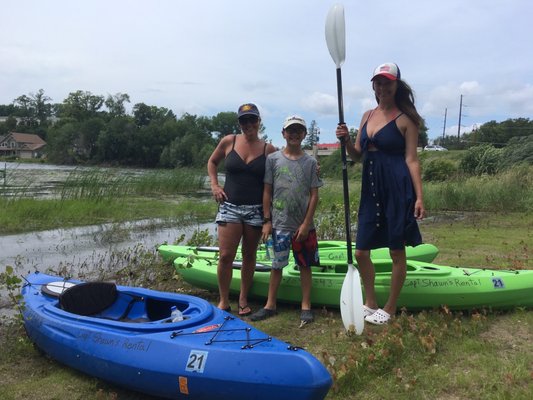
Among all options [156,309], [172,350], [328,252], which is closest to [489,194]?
[328,252]

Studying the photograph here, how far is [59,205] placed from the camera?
10.4 m

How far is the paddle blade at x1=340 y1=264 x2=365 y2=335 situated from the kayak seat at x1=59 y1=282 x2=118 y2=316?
1769 mm

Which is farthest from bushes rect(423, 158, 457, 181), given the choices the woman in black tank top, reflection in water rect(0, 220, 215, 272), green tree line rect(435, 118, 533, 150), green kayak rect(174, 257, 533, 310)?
green tree line rect(435, 118, 533, 150)

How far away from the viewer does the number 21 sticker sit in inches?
95.2

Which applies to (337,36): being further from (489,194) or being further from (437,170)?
(437,170)

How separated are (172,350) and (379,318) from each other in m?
1.65

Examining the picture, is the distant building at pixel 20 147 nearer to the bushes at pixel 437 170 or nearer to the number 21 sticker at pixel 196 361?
the bushes at pixel 437 170

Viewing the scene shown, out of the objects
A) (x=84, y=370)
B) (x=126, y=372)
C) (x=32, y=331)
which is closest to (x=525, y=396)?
(x=126, y=372)

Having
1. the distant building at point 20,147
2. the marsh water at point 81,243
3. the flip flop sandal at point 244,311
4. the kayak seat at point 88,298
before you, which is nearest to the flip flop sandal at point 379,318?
the flip flop sandal at point 244,311

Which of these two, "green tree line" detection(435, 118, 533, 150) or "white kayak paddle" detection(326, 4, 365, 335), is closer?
"white kayak paddle" detection(326, 4, 365, 335)

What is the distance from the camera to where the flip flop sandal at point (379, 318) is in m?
3.46

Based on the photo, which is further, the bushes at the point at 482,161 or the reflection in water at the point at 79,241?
the bushes at the point at 482,161

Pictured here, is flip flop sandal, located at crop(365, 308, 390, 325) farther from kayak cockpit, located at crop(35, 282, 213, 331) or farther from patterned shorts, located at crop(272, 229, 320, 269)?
kayak cockpit, located at crop(35, 282, 213, 331)

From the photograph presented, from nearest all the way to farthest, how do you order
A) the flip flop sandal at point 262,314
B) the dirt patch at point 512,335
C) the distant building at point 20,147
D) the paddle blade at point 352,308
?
the dirt patch at point 512,335 → the paddle blade at point 352,308 → the flip flop sandal at point 262,314 → the distant building at point 20,147
